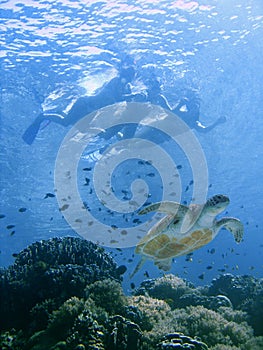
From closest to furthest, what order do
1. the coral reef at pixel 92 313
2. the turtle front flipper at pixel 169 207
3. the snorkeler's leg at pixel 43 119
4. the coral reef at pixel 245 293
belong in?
the coral reef at pixel 92 313, the turtle front flipper at pixel 169 207, the coral reef at pixel 245 293, the snorkeler's leg at pixel 43 119

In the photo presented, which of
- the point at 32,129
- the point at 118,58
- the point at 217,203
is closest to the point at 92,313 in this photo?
the point at 217,203

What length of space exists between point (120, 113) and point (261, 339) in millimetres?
14061

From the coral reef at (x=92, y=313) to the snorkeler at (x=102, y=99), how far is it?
10.1 metres

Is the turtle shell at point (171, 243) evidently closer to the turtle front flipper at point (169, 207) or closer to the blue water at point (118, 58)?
the turtle front flipper at point (169, 207)

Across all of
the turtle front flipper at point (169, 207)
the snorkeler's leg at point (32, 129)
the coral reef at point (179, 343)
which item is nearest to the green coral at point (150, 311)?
the coral reef at point (179, 343)

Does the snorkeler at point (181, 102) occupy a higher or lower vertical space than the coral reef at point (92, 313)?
higher

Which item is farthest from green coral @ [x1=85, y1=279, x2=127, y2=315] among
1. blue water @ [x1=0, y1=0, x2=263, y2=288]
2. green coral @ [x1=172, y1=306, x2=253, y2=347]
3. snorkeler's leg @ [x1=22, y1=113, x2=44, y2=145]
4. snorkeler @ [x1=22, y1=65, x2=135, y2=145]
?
snorkeler's leg @ [x1=22, y1=113, x2=44, y2=145]

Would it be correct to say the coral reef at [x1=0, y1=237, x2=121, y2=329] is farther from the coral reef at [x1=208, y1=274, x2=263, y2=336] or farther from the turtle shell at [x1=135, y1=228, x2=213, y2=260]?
the coral reef at [x1=208, y1=274, x2=263, y2=336]

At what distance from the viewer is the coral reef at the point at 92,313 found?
5.31 m

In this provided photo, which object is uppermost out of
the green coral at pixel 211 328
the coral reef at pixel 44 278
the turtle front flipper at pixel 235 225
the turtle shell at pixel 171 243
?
the turtle front flipper at pixel 235 225

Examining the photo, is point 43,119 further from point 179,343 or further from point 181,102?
point 179,343

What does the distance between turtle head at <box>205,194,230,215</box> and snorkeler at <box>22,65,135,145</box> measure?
1261cm

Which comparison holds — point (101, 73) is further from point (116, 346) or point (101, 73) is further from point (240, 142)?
point (240, 142)

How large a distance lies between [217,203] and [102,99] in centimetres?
1307
